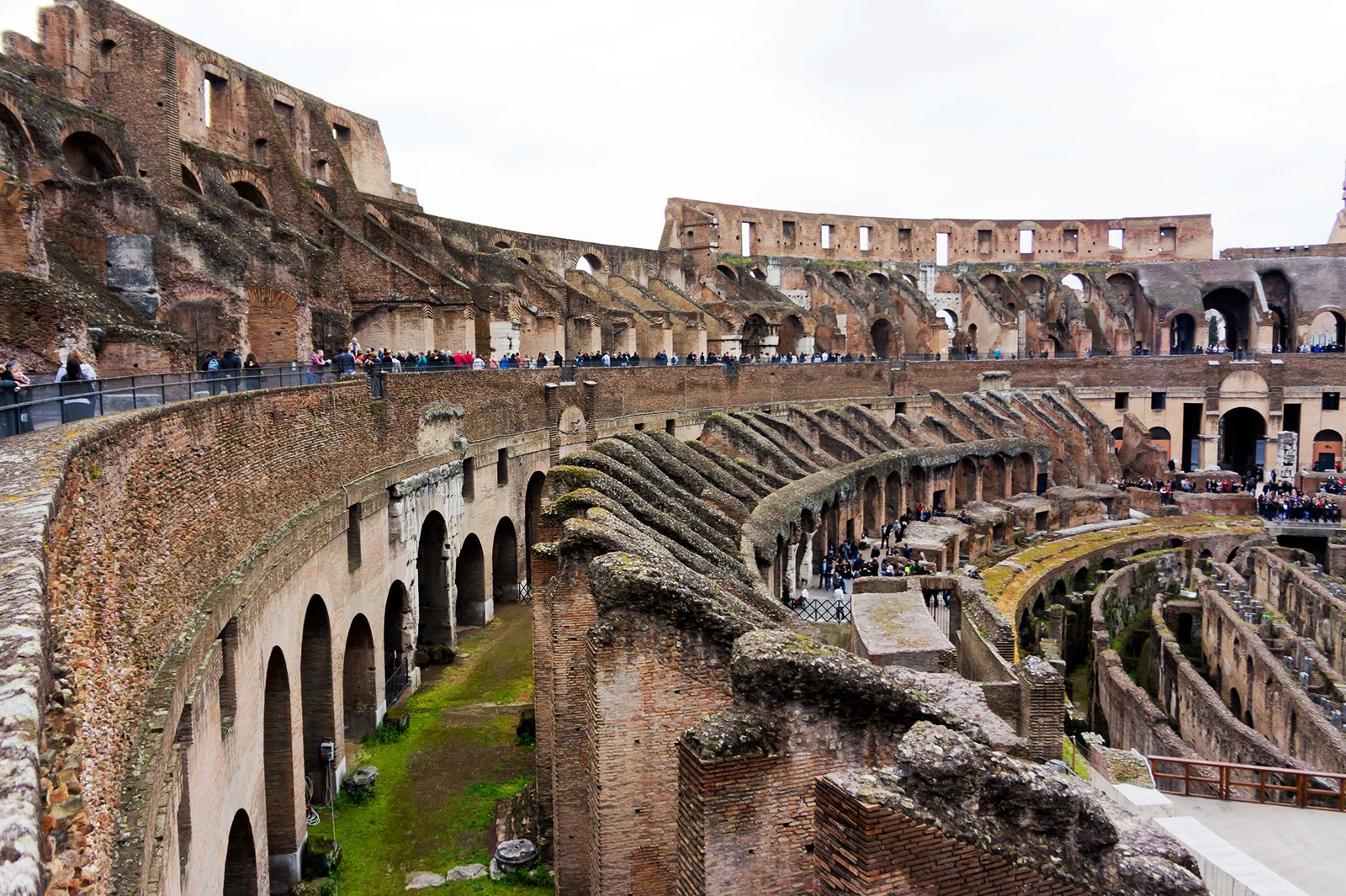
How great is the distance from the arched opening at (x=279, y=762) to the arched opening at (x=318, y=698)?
146cm

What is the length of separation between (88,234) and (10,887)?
14623 mm

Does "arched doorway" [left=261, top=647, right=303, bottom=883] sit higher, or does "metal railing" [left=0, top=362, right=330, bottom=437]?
"metal railing" [left=0, top=362, right=330, bottom=437]

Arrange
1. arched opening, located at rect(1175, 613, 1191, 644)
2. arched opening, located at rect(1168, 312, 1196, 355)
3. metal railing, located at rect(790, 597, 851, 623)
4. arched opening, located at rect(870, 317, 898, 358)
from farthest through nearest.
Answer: arched opening, located at rect(1168, 312, 1196, 355) < arched opening, located at rect(870, 317, 898, 358) < arched opening, located at rect(1175, 613, 1191, 644) < metal railing, located at rect(790, 597, 851, 623)

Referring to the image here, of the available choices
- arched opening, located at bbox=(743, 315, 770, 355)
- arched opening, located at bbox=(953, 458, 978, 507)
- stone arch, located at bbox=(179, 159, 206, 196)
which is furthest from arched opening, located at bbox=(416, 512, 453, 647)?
arched opening, located at bbox=(743, 315, 770, 355)

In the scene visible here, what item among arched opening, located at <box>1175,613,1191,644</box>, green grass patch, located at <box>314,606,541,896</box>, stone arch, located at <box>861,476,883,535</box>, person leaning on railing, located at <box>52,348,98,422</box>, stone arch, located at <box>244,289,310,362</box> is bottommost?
arched opening, located at <box>1175,613,1191,644</box>

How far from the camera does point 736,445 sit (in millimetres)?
23172

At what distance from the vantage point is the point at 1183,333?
48094mm

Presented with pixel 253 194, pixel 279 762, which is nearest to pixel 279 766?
pixel 279 762

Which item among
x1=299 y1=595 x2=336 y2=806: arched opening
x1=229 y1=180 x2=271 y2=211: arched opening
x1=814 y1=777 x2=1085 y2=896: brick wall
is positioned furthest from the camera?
x1=229 y1=180 x2=271 y2=211: arched opening

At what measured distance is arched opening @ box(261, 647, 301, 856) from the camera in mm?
10469

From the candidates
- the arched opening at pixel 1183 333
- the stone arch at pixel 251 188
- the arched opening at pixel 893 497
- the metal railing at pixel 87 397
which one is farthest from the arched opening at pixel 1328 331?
the metal railing at pixel 87 397

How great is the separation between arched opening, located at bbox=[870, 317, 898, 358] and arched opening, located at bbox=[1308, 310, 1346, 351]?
1851 cm

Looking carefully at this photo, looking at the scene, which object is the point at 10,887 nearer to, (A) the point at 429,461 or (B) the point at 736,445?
(A) the point at 429,461

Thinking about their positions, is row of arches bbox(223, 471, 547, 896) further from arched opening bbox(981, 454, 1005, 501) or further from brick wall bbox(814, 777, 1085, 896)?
arched opening bbox(981, 454, 1005, 501)
